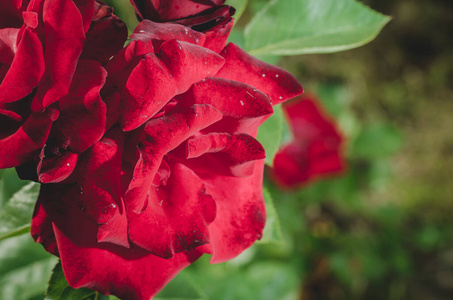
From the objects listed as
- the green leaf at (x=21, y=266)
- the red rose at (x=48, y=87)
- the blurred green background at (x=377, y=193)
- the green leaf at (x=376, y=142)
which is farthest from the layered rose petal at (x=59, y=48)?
the green leaf at (x=376, y=142)

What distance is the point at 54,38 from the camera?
0.35m

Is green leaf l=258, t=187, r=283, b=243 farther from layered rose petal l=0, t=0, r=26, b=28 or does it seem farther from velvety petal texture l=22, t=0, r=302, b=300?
layered rose petal l=0, t=0, r=26, b=28

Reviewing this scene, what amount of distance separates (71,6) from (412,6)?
7.81 feet

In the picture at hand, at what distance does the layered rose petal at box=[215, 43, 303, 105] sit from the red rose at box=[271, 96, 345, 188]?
868mm

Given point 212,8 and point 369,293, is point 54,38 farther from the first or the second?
point 369,293

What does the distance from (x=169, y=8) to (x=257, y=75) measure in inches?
4.3

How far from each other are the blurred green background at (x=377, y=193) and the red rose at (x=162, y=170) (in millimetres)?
772

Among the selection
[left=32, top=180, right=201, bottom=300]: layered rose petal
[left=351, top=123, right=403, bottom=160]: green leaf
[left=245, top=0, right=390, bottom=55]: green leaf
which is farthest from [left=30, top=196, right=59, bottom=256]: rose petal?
[left=351, top=123, right=403, bottom=160]: green leaf

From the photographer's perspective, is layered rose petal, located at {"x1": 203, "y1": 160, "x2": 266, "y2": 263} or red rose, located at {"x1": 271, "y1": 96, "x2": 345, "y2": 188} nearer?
layered rose petal, located at {"x1": 203, "y1": 160, "x2": 266, "y2": 263}

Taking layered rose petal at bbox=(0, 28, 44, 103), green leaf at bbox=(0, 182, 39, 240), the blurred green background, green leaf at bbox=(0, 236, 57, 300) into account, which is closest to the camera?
layered rose petal at bbox=(0, 28, 44, 103)

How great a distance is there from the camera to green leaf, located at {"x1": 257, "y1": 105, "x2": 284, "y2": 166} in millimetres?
603

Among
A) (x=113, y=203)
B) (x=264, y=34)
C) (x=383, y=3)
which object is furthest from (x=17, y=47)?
(x=383, y=3)

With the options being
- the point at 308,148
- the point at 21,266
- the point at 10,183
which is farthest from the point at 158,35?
the point at 308,148

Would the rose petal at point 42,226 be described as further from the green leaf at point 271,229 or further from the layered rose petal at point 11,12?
the green leaf at point 271,229
